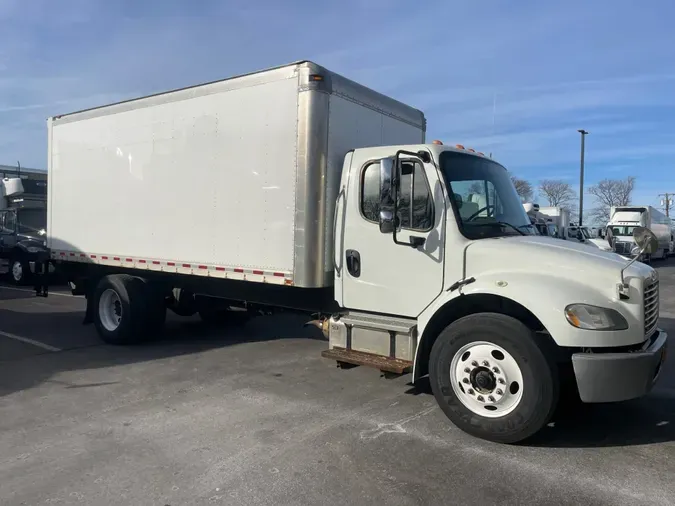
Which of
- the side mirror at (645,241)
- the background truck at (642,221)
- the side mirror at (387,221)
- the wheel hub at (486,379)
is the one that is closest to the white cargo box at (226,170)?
the side mirror at (387,221)

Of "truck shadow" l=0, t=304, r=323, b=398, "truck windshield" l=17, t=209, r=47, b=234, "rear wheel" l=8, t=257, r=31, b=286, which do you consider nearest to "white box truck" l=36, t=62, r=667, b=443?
"truck shadow" l=0, t=304, r=323, b=398

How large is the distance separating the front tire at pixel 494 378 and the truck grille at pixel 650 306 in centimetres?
89

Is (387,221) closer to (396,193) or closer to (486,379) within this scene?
(396,193)

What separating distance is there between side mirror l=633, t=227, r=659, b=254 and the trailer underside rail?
2.20m

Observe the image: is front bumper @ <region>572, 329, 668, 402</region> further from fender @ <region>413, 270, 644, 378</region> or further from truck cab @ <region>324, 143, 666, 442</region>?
fender @ <region>413, 270, 644, 378</region>

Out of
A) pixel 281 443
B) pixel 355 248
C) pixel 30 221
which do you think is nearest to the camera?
pixel 281 443

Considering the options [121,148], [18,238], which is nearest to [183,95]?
[121,148]

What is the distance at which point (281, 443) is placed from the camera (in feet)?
14.8

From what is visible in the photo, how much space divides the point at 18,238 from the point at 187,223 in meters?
13.7

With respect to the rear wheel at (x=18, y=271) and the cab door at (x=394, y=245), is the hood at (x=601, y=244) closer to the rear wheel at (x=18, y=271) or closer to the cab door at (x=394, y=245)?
the cab door at (x=394, y=245)

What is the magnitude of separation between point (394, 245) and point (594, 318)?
189 centimetres

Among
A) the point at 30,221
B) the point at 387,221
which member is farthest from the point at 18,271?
the point at 387,221

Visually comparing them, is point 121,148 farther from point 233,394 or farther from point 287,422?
point 287,422

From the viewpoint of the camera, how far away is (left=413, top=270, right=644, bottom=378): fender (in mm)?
4211
